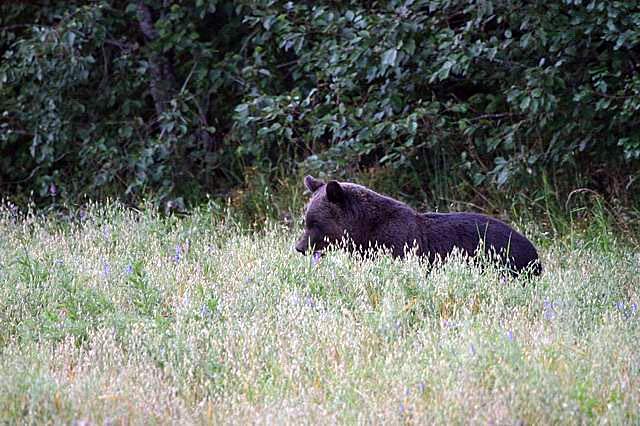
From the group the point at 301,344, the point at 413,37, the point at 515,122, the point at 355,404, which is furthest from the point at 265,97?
the point at 355,404

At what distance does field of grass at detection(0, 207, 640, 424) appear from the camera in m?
4.45

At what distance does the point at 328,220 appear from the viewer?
7.80 metres

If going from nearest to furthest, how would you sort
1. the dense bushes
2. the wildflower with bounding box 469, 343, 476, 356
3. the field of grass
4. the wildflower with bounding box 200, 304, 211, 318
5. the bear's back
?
the field of grass → the wildflower with bounding box 469, 343, 476, 356 → the wildflower with bounding box 200, 304, 211, 318 → the bear's back → the dense bushes

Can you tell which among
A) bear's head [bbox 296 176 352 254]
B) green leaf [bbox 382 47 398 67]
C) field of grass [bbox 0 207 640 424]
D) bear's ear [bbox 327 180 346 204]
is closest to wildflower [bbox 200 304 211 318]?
field of grass [bbox 0 207 640 424]

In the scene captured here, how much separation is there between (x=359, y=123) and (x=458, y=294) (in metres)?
4.19

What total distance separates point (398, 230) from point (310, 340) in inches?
95.3

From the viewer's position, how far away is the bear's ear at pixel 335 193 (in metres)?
7.65

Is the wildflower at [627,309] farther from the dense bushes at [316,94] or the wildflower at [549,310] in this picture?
the dense bushes at [316,94]

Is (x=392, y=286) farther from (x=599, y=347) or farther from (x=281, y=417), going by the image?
(x=281, y=417)

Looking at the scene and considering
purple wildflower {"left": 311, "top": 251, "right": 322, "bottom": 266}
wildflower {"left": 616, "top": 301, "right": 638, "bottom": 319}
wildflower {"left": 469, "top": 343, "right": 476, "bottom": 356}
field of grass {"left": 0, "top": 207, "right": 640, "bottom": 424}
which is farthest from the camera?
purple wildflower {"left": 311, "top": 251, "right": 322, "bottom": 266}

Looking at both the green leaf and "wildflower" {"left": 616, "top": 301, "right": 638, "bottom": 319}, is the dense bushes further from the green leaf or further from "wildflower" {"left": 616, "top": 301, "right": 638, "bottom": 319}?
"wildflower" {"left": 616, "top": 301, "right": 638, "bottom": 319}

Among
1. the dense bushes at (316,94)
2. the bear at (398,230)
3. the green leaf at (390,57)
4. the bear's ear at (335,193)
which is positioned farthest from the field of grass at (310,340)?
the green leaf at (390,57)

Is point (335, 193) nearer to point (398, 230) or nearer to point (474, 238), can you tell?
point (398, 230)

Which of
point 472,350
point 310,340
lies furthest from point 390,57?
point 472,350
